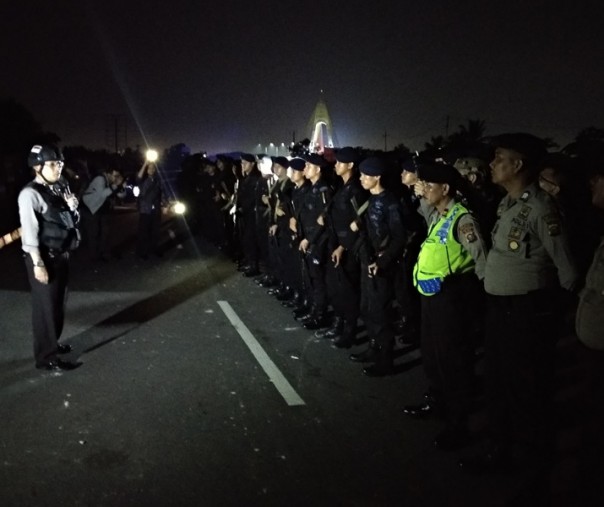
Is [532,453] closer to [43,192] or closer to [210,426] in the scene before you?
[210,426]

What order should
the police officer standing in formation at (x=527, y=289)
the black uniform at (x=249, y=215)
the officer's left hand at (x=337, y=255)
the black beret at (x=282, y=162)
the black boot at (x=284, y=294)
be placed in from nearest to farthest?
the police officer standing in formation at (x=527, y=289) → the officer's left hand at (x=337, y=255) → the black boot at (x=284, y=294) → the black beret at (x=282, y=162) → the black uniform at (x=249, y=215)

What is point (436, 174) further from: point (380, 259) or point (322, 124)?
point (322, 124)

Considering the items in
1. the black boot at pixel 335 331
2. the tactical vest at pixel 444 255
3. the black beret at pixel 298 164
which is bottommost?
the black boot at pixel 335 331


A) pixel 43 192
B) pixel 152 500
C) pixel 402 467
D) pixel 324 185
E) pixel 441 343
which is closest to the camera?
pixel 152 500

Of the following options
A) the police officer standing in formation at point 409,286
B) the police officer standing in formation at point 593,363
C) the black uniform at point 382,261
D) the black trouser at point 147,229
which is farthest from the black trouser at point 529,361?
the black trouser at point 147,229

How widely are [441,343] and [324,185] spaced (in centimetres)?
327

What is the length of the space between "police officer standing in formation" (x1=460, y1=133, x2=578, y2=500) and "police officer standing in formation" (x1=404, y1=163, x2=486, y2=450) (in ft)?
1.23

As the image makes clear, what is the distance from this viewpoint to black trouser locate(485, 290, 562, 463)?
3598 millimetres

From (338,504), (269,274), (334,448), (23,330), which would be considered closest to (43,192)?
(23,330)

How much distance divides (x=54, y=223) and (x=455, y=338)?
3810mm

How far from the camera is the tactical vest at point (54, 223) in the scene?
5.34 m

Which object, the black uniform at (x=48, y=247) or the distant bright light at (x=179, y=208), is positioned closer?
the black uniform at (x=48, y=247)

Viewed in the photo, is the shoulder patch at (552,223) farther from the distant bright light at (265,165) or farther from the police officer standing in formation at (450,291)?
the distant bright light at (265,165)

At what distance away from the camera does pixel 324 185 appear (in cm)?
710
